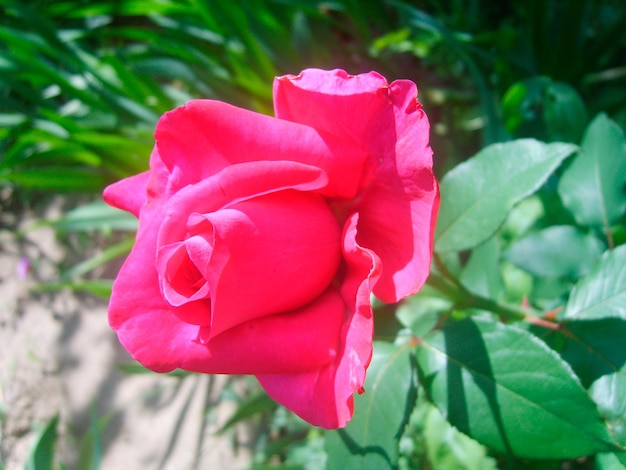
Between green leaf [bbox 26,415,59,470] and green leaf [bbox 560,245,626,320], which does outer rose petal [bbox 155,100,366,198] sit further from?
green leaf [bbox 26,415,59,470]

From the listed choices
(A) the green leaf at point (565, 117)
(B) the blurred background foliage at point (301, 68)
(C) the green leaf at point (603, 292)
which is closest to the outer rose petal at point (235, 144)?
(C) the green leaf at point (603, 292)

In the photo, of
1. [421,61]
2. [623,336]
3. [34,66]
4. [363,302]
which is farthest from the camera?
[421,61]

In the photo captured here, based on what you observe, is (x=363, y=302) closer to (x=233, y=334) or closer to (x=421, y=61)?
(x=233, y=334)

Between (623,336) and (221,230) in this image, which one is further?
(623,336)

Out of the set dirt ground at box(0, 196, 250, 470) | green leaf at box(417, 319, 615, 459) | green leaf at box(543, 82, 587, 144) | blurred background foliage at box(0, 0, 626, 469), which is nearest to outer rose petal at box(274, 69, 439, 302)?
green leaf at box(417, 319, 615, 459)

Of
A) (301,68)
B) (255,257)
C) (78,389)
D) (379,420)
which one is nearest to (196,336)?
(255,257)

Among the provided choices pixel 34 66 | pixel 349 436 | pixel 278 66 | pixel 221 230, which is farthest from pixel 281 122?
pixel 34 66

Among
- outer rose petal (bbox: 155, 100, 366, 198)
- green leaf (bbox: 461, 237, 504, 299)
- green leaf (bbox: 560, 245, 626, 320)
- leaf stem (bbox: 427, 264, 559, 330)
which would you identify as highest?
outer rose petal (bbox: 155, 100, 366, 198)

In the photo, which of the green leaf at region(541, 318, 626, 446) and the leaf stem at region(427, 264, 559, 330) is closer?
the green leaf at region(541, 318, 626, 446)
